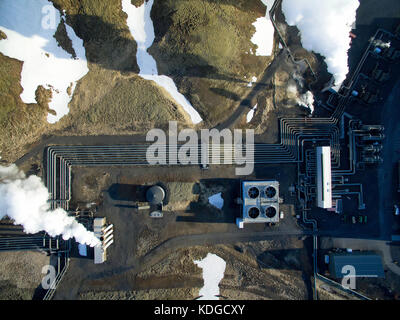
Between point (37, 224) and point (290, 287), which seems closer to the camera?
point (37, 224)

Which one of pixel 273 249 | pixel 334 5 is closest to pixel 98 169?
pixel 273 249

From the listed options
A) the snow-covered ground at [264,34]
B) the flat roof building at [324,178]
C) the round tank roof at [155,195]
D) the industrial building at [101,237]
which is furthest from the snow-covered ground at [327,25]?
the industrial building at [101,237]

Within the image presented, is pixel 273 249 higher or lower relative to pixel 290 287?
higher

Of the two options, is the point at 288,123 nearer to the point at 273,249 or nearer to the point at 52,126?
the point at 273,249

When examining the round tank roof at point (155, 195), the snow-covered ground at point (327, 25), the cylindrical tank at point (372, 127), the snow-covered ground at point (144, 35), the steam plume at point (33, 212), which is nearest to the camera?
the steam plume at point (33, 212)

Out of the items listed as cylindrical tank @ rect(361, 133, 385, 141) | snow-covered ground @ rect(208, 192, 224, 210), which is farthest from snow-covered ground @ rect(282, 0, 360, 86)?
snow-covered ground @ rect(208, 192, 224, 210)

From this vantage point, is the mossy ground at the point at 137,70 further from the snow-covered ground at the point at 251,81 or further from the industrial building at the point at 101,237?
the industrial building at the point at 101,237
